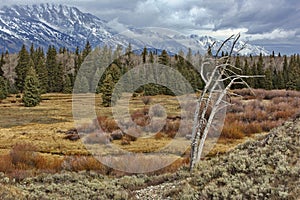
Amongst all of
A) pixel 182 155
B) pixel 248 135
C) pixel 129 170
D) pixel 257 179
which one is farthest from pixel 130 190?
pixel 248 135

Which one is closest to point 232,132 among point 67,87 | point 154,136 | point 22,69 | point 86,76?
point 154,136

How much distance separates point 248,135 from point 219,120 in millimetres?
3932

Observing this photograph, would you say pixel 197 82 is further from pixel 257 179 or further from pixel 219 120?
pixel 257 179

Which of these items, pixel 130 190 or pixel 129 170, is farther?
pixel 129 170

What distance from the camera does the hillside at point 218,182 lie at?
7.31m

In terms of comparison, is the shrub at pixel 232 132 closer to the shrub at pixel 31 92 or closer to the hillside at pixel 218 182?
the hillside at pixel 218 182

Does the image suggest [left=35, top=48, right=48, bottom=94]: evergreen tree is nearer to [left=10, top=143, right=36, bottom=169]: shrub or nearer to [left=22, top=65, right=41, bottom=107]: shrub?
[left=22, top=65, right=41, bottom=107]: shrub

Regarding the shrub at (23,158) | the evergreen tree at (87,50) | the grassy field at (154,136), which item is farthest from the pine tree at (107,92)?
the evergreen tree at (87,50)

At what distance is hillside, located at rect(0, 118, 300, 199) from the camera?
7.31 meters

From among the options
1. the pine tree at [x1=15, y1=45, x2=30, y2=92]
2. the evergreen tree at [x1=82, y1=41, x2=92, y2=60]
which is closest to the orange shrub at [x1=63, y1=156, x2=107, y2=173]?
the pine tree at [x1=15, y1=45, x2=30, y2=92]

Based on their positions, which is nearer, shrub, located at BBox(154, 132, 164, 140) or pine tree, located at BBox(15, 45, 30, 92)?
shrub, located at BBox(154, 132, 164, 140)

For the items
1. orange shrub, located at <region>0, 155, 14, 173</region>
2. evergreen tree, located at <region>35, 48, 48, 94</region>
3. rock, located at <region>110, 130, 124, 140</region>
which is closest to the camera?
orange shrub, located at <region>0, 155, 14, 173</region>

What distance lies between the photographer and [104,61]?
215 ft

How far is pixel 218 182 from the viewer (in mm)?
8391
